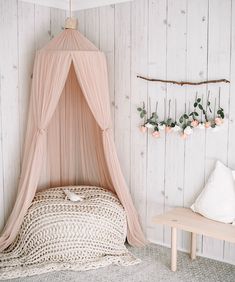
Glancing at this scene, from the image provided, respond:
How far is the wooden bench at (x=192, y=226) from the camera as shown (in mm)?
3042

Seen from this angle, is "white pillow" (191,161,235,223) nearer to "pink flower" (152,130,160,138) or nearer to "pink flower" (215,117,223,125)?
"pink flower" (215,117,223,125)

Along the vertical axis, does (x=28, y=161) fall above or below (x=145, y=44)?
below

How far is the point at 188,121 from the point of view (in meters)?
3.56

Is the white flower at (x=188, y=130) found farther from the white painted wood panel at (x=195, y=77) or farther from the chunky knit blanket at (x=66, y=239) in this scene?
the chunky knit blanket at (x=66, y=239)

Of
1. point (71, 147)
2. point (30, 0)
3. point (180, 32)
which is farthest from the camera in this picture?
point (71, 147)

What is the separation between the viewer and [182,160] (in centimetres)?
365

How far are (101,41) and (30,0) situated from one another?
731 mm

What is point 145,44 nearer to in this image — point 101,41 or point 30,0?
point 101,41


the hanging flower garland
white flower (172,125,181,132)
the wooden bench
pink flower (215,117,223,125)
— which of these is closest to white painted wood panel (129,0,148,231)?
the hanging flower garland

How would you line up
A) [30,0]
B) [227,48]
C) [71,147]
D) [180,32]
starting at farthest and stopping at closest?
[71,147]
[30,0]
[180,32]
[227,48]

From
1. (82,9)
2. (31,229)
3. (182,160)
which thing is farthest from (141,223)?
(82,9)

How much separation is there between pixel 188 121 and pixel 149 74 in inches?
22.2

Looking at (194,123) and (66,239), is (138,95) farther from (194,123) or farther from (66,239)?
(66,239)

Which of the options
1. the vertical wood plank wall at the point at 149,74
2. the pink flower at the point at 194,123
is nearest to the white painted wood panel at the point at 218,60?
the vertical wood plank wall at the point at 149,74
